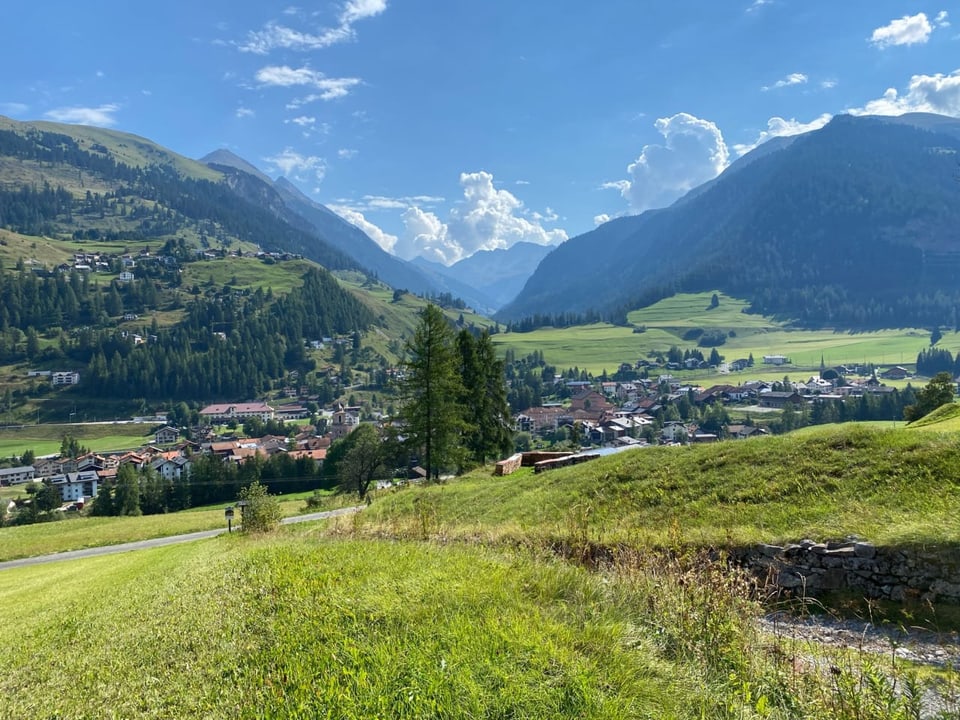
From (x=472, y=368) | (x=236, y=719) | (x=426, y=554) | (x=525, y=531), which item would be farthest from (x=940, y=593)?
(x=472, y=368)

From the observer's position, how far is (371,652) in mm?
5848

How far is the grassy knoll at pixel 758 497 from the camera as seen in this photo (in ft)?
35.6

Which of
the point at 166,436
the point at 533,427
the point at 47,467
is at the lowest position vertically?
the point at 533,427

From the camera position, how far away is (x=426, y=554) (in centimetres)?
1027

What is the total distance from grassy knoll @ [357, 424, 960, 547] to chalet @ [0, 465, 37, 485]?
512ft

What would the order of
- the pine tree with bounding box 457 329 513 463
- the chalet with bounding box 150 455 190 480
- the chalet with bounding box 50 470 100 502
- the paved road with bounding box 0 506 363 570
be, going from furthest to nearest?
1. the chalet with bounding box 50 470 100 502
2. the chalet with bounding box 150 455 190 480
3. the pine tree with bounding box 457 329 513 463
4. the paved road with bounding box 0 506 363 570

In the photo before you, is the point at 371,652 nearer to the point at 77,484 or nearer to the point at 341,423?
the point at 77,484

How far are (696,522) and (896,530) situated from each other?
391 centimetres

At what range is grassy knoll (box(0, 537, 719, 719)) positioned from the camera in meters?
4.96

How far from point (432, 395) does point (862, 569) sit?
3164cm

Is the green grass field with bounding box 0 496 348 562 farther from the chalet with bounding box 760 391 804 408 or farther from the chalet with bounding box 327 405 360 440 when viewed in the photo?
the chalet with bounding box 760 391 804 408

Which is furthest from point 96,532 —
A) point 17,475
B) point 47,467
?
point 47,467

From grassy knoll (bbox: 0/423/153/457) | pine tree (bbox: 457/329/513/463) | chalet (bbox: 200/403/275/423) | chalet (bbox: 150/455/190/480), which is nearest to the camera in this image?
pine tree (bbox: 457/329/513/463)

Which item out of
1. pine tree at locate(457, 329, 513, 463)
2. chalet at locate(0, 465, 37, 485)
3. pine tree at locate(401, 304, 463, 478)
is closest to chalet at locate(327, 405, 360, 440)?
chalet at locate(0, 465, 37, 485)
